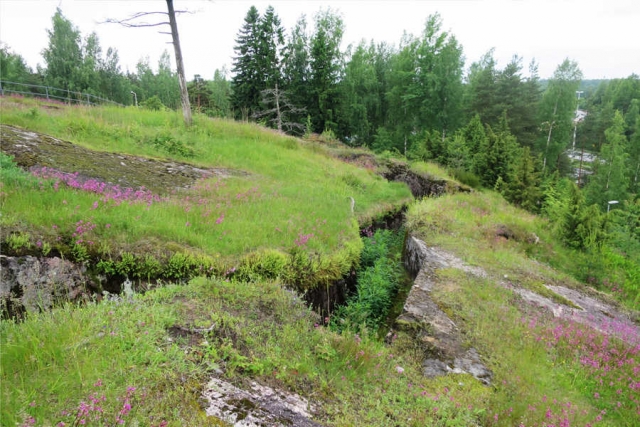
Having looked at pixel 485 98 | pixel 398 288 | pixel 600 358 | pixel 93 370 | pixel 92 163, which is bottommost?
pixel 398 288

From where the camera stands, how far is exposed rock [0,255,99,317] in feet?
13.3

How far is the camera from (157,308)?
3.72 metres

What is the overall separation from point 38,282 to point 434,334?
5484mm

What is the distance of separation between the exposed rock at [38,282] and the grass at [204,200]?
42 cm

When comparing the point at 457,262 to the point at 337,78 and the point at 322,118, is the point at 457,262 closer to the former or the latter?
the point at 322,118

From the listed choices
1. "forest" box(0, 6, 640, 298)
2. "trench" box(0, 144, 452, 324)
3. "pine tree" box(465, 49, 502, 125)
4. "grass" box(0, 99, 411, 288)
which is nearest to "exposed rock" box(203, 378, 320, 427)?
Answer: "trench" box(0, 144, 452, 324)

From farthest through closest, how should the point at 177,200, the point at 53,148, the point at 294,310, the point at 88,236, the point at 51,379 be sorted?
the point at 53,148
the point at 177,200
the point at 88,236
the point at 294,310
the point at 51,379

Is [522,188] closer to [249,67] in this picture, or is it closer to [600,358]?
[600,358]

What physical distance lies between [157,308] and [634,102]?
258 ft

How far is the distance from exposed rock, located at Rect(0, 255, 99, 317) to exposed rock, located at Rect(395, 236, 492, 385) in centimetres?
445

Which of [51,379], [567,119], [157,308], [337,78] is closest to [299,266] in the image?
[157,308]

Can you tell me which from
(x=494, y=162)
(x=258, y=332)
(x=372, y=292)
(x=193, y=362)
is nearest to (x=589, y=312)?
(x=372, y=292)

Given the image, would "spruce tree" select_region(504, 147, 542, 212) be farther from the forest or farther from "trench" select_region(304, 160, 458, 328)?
the forest

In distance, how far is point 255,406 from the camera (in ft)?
9.51
